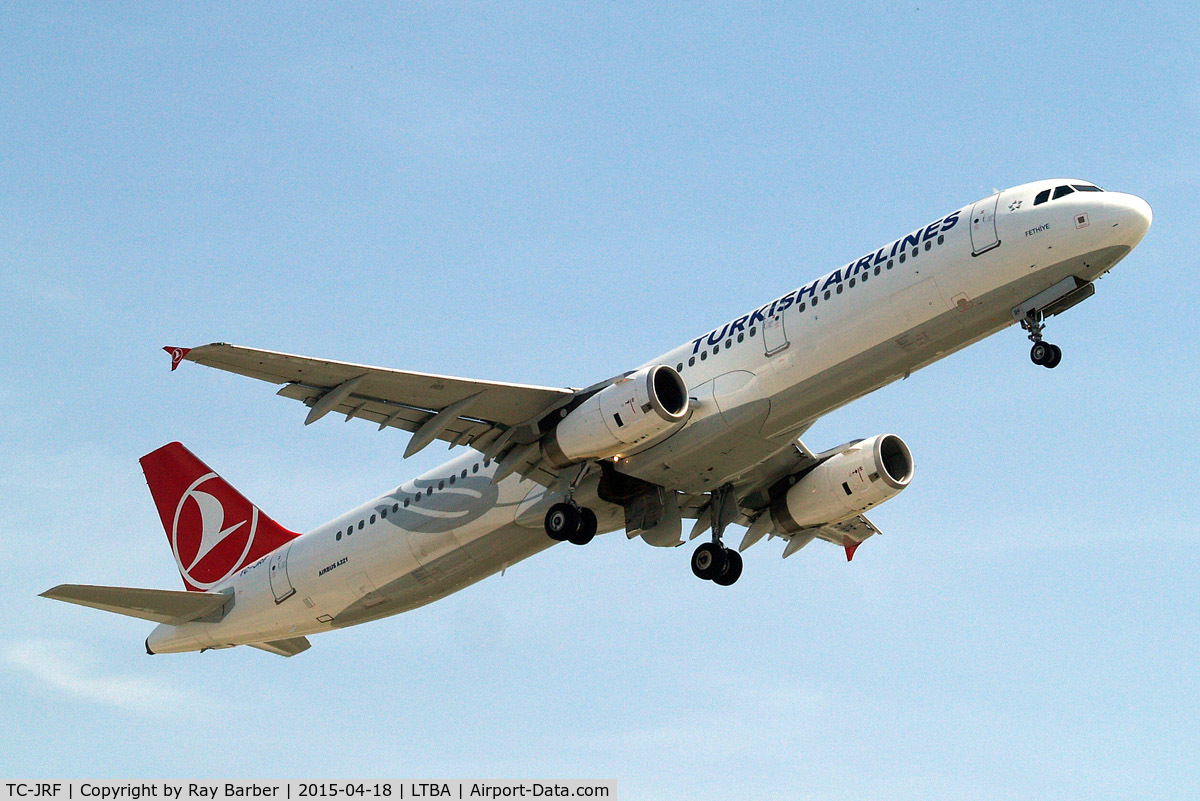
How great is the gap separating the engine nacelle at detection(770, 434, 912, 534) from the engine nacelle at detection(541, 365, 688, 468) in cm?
615

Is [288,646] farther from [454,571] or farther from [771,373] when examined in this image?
Answer: [771,373]

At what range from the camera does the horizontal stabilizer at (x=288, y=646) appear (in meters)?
37.4

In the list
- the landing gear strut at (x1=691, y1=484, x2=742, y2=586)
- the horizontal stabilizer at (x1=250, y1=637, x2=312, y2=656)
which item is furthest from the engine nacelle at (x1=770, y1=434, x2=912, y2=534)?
the horizontal stabilizer at (x1=250, y1=637, x2=312, y2=656)

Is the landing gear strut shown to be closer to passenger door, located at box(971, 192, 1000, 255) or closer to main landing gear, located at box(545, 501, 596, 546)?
main landing gear, located at box(545, 501, 596, 546)

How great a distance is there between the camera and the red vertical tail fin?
37781mm

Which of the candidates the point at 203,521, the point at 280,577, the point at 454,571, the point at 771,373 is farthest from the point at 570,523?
the point at 203,521

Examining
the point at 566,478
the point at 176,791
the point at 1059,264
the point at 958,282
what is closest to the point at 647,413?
the point at 566,478

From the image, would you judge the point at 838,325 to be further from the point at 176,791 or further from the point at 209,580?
the point at 209,580

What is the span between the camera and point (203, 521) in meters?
38.8

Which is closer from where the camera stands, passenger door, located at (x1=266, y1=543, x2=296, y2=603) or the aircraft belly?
the aircraft belly

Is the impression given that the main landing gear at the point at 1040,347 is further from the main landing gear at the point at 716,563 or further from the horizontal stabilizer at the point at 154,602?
the horizontal stabilizer at the point at 154,602

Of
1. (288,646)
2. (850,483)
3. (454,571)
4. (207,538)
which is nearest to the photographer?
(454,571)

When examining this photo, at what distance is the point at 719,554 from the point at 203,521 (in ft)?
46.4

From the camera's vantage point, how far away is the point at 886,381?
2900 centimetres
